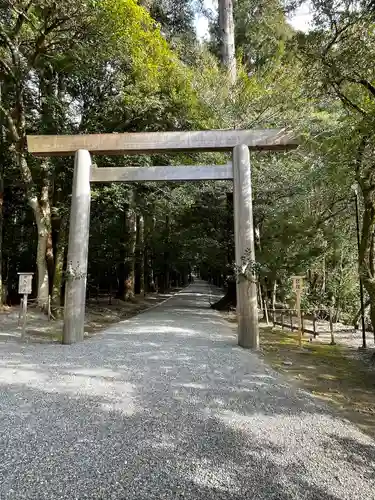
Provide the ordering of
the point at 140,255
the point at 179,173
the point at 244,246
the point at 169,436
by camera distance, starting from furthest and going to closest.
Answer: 1. the point at 140,255
2. the point at 179,173
3. the point at 244,246
4. the point at 169,436

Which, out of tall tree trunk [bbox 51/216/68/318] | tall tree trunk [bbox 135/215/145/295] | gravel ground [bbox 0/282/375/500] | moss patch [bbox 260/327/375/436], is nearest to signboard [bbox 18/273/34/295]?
gravel ground [bbox 0/282/375/500]

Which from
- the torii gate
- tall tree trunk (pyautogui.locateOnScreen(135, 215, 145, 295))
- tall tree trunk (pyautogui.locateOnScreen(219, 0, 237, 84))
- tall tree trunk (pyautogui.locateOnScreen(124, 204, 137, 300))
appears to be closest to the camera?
the torii gate

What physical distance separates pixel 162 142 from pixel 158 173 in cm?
58

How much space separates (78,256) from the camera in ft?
21.5

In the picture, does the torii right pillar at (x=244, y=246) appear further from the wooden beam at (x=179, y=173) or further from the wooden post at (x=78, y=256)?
the wooden post at (x=78, y=256)

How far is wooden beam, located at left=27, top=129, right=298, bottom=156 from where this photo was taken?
6516 mm

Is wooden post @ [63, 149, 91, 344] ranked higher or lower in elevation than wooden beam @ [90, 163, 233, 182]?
lower

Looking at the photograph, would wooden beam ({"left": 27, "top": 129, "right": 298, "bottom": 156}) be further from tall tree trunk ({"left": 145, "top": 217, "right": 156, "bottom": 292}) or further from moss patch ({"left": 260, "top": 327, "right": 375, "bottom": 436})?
tall tree trunk ({"left": 145, "top": 217, "right": 156, "bottom": 292})

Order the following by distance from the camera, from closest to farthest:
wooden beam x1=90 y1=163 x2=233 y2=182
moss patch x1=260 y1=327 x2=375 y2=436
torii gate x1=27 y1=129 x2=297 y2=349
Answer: moss patch x1=260 y1=327 x2=375 y2=436
torii gate x1=27 y1=129 x2=297 y2=349
wooden beam x1=90 y1=163 x2=233 y2=182

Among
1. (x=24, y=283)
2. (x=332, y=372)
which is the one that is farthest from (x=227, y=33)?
(x=332, y=372)

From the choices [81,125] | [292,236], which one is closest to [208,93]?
[81,125]

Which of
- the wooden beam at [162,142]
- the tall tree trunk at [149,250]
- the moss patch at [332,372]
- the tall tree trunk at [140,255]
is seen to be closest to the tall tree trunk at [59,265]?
the wooden beam at [162,142]

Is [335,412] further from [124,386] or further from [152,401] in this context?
[124,386]

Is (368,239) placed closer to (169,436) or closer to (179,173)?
(179,173)
